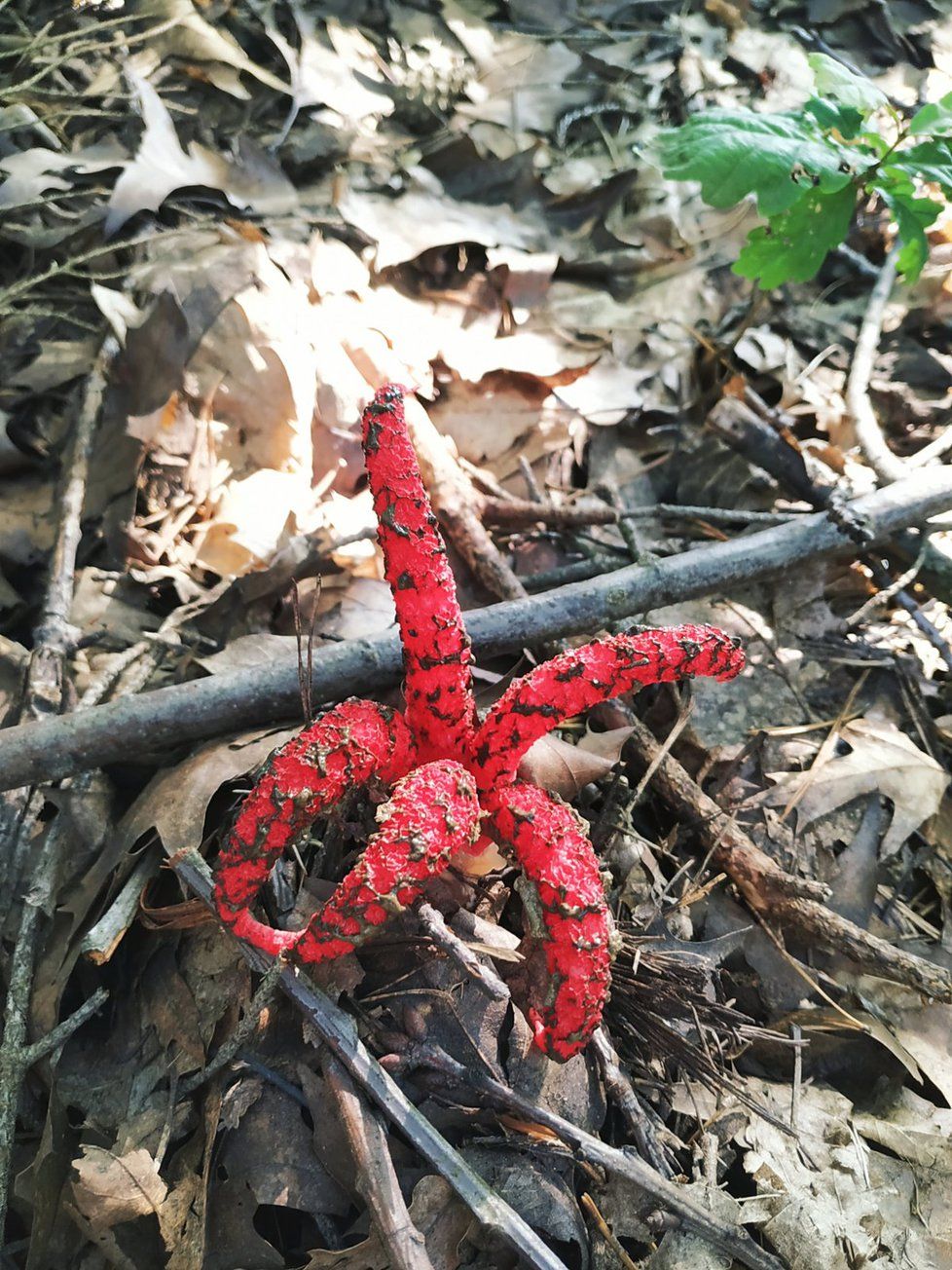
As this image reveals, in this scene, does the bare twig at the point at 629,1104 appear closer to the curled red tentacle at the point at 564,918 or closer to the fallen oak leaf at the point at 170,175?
the curled red tentacle at the point at 564,918

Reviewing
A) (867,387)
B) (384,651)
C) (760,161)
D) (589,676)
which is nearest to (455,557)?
(384,651)

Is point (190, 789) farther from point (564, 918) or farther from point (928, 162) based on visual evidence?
point (928, 162)

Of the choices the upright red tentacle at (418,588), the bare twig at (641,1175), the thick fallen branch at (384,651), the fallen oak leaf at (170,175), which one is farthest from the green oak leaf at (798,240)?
the bare twig at (641,1175)

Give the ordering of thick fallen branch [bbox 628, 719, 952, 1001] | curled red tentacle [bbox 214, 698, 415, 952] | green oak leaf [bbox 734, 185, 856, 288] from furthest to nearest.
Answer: green oak leaf [bbox 734, 185, 856, 288] → thick fallen branch [bbox 628, 719, 952, 1001] → curled red tentacle [bbox 214, 698, 415, 952]

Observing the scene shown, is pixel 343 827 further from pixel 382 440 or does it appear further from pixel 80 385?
pixel 80 385

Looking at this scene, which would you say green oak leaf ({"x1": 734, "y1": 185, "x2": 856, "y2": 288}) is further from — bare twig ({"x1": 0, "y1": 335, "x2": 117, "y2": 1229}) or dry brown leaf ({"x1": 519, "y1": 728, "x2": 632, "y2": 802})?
bare twig ({"x1": 0, "y1": 335, "x2": 117, "y2": 1229})

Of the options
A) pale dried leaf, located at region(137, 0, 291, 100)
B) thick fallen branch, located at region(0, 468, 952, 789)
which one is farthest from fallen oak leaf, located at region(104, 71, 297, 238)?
thick fallen branch, located at region(0, 468, 952, 789)
